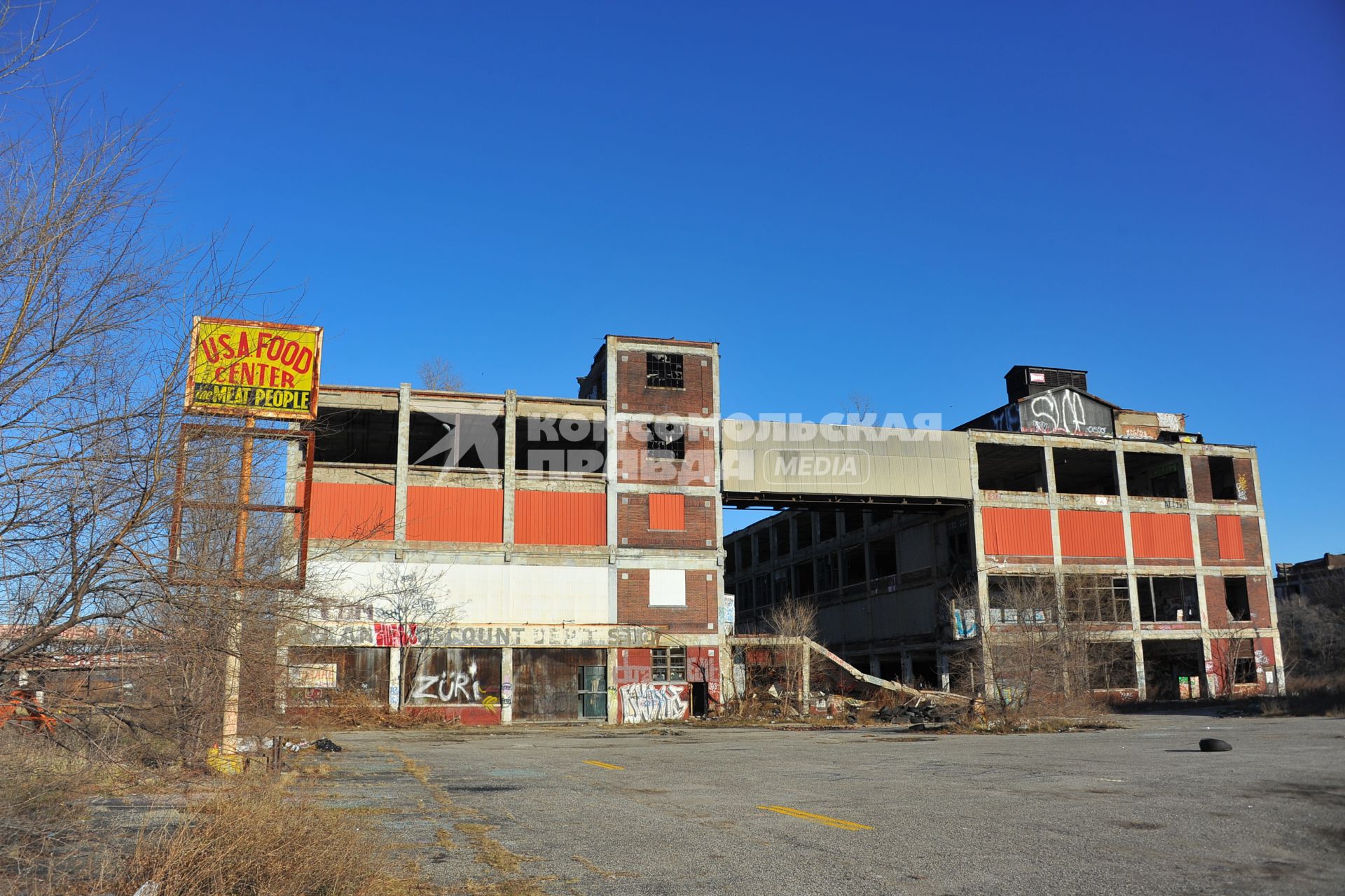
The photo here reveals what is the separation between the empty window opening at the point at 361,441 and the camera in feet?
143

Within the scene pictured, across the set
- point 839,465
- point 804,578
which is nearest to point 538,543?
point 839,465

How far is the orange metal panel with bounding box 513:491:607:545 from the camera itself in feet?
141

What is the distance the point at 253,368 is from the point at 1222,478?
188 ft

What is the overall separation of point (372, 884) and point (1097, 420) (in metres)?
54.5

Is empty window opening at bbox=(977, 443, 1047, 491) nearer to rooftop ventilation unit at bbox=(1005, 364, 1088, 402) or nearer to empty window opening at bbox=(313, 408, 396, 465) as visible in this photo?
rooftop ventilation unit at bbox=(1005, 364, 1088, 402)

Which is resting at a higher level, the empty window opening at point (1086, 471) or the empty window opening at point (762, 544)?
the empty window opening at point (1086, 471)

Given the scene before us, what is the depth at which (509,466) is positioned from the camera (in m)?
43.0

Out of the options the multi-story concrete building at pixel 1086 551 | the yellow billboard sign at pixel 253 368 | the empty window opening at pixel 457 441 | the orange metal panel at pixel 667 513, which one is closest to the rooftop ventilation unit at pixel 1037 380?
the multi-story concrete building at pixel 1086 551

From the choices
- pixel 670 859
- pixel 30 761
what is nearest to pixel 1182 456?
pixel 670 859

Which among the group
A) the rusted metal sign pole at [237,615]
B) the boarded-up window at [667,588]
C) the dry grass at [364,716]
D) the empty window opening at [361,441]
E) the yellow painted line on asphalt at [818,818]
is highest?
the empty window opening at [361,441]

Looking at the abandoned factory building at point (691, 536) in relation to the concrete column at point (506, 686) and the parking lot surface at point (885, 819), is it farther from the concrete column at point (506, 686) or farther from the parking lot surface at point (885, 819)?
the parking lot surface at point (885, 819)

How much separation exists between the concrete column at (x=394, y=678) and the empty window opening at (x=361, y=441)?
8705 millimetres

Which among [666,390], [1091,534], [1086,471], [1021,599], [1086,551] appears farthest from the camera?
[1086,471]

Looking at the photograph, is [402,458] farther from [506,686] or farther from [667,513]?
[667,513]
